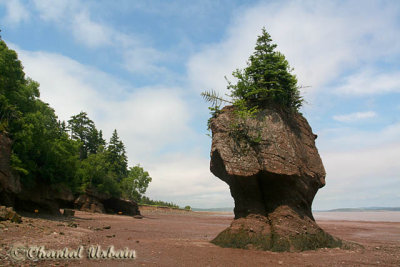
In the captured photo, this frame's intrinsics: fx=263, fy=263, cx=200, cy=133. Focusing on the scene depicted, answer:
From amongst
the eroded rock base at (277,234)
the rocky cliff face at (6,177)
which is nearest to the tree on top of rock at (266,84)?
the eroded rock base at (277,234)

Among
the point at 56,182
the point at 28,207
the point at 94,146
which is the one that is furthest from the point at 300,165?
the point at 94,146

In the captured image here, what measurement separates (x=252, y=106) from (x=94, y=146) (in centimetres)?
4854

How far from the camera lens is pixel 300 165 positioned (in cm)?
1383

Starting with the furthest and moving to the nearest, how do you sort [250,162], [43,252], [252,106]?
[252,106], [250,162], [43,252]

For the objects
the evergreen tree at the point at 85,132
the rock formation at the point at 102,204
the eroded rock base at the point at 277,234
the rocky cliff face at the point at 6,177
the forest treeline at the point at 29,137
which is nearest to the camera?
the eroded rock base at the point at 277,234

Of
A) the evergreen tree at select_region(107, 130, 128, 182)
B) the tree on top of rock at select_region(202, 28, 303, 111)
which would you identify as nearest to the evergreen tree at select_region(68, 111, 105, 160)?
the evergreen tree at select_region(107, 130, 128, 182)

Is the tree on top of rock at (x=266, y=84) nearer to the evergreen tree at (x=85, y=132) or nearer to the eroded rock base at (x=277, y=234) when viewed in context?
the eroded rock base at (x=277, y=234)

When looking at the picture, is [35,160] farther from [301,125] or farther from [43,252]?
[301,125]

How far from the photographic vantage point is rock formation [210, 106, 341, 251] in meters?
12.4

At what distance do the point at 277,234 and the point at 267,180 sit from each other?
266 cm

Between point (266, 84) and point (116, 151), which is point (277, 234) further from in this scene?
point (116, 151)

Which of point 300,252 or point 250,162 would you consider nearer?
point 300,252

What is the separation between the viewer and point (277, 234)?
A: 12.1 m

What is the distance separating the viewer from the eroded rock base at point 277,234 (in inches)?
469
